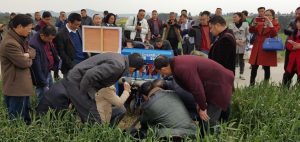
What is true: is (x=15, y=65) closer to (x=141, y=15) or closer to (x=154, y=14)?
(x=141, y=15)

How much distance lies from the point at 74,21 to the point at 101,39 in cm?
65

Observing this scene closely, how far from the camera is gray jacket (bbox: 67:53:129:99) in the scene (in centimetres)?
392

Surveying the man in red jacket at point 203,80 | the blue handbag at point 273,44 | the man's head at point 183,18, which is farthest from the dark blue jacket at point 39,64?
the man's head at point 183,18

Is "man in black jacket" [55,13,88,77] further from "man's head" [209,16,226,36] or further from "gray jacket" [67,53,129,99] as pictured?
"man's head" [209,16,226,36]

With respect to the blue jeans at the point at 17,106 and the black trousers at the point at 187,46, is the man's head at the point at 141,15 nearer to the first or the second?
the black trousers at the point at 187,46

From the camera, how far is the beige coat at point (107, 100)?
4.34 metres

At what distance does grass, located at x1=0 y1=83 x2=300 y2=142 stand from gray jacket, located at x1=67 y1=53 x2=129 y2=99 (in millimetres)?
398

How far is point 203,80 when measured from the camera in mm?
4102

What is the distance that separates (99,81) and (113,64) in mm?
240

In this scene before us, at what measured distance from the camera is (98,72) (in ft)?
12.8

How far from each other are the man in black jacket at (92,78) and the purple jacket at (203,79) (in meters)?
0.47

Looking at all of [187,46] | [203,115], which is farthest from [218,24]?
[187,46]

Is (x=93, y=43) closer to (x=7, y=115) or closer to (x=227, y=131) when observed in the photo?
(x=7, y=115)

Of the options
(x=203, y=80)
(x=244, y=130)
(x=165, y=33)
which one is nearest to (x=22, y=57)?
(x=203, y=80)
